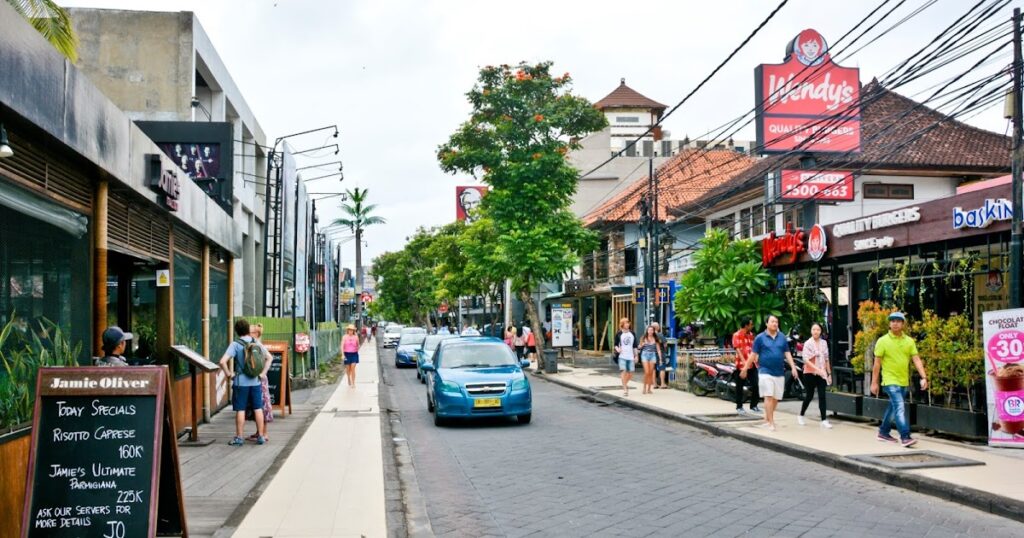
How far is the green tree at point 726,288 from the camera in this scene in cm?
1898

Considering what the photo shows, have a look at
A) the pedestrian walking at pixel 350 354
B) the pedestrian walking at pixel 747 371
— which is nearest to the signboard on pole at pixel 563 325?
the pedestrian walking at pixel 350 354

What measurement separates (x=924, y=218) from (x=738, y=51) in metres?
3.89

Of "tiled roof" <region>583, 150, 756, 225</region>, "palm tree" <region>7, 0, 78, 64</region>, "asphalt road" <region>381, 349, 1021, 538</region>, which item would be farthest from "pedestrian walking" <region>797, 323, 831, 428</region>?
"tiled roof" <region>583, 150, 756, 225</region>

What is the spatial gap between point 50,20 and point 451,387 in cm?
809

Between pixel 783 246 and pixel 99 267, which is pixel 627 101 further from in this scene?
pixel 99 267

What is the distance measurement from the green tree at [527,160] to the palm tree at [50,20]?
19.8 meters

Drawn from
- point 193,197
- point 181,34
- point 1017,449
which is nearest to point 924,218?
point 1017,449

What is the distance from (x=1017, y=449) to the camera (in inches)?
433

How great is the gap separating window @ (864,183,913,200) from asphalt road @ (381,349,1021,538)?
1501cm

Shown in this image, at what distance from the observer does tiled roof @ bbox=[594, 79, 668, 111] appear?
2763 inches

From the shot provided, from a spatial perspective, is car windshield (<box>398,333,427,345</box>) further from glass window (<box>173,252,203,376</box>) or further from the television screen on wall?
glass window (<box>173,252,203,376</box>)

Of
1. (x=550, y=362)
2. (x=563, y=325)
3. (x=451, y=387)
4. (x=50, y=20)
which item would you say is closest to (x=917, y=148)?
(x=550, y=362)

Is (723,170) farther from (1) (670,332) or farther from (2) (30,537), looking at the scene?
(2) (30,537)

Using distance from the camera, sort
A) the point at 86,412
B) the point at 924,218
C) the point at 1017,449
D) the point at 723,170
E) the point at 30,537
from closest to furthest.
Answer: the point at 30,537 → the point at 86,412 → the point at 1017,449 → the point at 924,218 → the point at 723,170
